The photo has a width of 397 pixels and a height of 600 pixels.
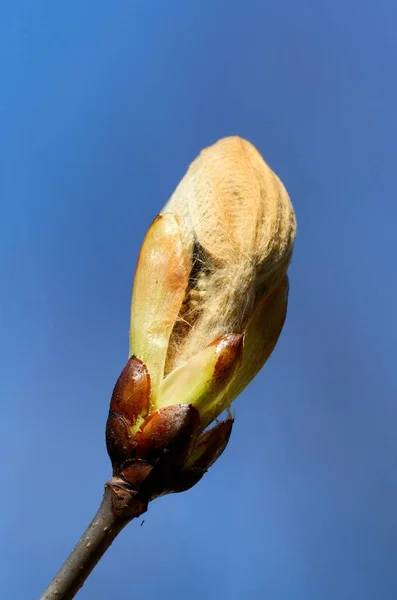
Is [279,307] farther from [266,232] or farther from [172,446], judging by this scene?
[172,446]

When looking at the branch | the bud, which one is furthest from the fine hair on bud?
the branch

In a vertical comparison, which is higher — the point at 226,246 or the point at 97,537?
the point at 226,246

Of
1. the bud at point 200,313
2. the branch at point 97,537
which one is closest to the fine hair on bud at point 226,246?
the bud at point 200,313

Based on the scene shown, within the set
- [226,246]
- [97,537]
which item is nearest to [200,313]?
[226,246]

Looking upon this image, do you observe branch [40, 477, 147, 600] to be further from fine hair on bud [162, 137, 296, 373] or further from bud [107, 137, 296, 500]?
fine hair on bud [162, 137, 296, 373]

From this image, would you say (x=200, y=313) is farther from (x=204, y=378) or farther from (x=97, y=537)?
(x=97, y=537)

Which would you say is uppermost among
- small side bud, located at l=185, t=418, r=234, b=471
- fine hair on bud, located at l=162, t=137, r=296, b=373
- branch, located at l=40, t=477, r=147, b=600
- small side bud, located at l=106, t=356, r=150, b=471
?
fine hair on bud, located at l=162, t=137, r=296, b=373

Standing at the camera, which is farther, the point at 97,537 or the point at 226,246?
the point at 226,246

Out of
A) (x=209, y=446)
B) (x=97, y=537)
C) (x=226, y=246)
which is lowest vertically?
(x=97, y=537)
